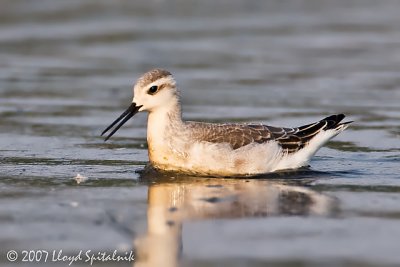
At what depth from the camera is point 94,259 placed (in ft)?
29.5

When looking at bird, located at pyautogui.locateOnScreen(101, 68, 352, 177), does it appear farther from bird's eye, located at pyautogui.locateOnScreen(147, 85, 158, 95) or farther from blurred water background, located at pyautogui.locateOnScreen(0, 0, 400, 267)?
blurred water background, located at pyautogui.locateOnScreen(0, 0, 400, 267)

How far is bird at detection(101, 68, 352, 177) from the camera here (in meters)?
12.5

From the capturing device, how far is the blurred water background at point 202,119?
31.4 ft

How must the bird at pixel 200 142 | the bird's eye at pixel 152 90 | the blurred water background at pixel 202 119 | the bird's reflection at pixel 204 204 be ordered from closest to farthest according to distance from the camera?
the bird's reflection at pixel 204 204, the blurred water background at pixel 202 119, the bird at pixel 200 142, the bird's eye at pixel 152 90

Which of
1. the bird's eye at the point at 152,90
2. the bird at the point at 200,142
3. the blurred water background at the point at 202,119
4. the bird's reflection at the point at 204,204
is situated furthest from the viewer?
the bird's eye at the point at 152,90

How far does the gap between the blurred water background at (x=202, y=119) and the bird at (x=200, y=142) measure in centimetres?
26

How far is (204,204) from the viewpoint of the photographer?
10953mm

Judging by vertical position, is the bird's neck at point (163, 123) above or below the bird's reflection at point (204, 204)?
above

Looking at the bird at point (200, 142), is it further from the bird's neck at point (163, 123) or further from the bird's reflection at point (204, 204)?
the bird's reflection at point (204, 204)

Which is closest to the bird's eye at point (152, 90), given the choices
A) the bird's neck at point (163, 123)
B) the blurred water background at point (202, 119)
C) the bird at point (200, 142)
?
the bird at point (200, 142)

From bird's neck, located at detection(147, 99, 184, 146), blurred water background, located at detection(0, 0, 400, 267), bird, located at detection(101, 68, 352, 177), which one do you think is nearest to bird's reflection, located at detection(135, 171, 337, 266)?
blurred water background, located at detection(0, 0, 400, 267)

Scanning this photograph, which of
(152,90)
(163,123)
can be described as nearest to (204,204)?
(163,123)

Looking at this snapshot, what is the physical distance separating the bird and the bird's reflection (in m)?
0.21

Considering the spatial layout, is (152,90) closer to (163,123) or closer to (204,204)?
(163,123)
